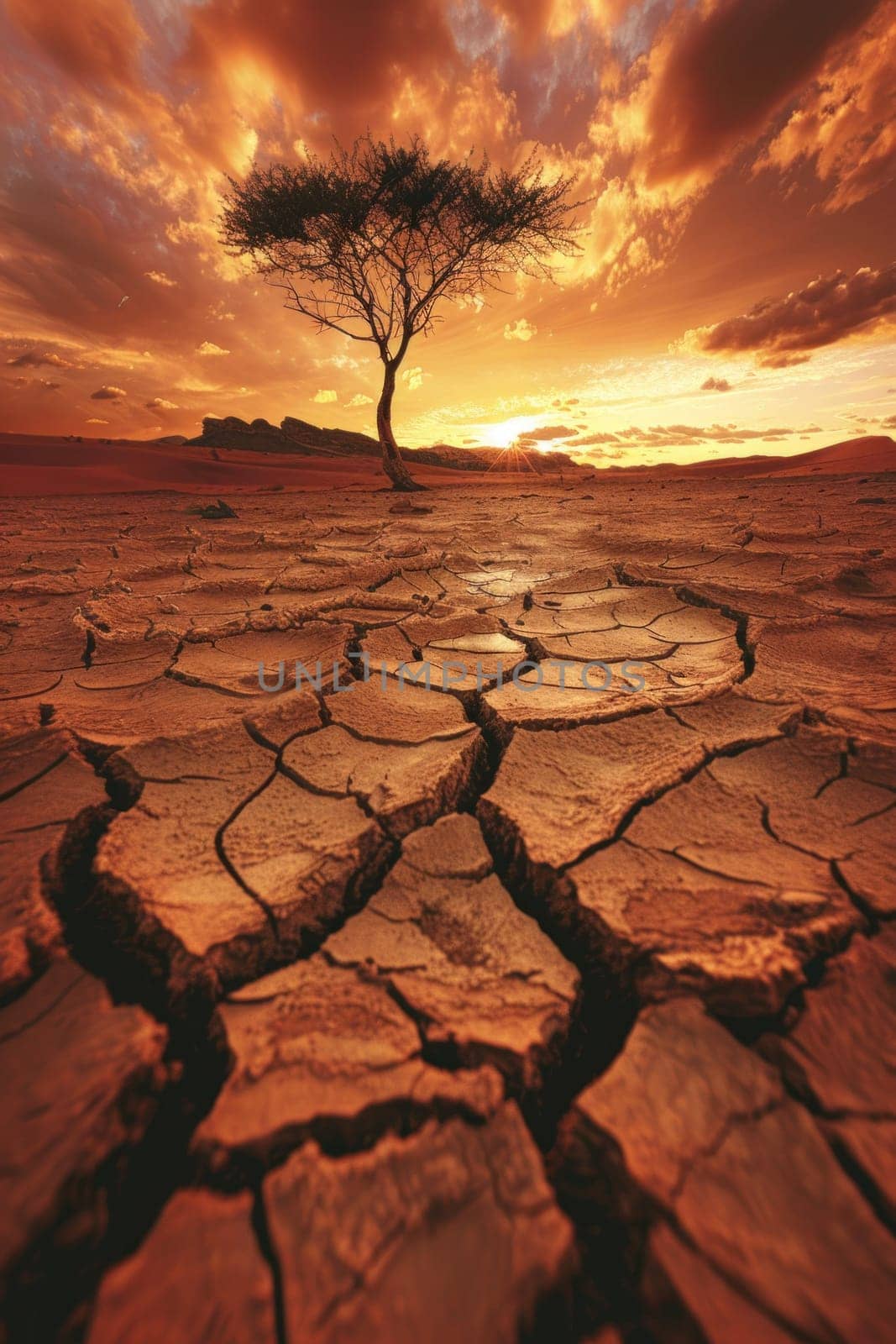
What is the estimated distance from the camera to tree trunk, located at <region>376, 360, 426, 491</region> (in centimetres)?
819

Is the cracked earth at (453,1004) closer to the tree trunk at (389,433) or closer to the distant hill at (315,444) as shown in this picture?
the tree trunk at (389,433)

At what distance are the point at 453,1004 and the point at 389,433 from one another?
29.2 feet

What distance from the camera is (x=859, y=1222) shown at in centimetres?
50

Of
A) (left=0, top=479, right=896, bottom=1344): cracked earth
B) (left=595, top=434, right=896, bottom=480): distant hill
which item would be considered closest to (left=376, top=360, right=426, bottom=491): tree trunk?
(left=595, top=434, right=896, bottom=480): distant hill

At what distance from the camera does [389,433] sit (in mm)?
8227

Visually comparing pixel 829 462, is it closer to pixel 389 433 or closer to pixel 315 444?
pixel 389 433

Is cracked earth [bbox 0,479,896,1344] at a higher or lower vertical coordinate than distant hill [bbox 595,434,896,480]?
lower

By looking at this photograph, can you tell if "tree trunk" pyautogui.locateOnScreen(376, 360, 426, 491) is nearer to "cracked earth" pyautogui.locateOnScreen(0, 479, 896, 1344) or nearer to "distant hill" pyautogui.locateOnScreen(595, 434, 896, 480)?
"distant hill" pyautogui.locateOnScreen(595, 434, 896, 480)

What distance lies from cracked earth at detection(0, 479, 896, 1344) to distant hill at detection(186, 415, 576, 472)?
Result: 62.2 feet

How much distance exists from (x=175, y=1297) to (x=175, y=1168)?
0.44 feet

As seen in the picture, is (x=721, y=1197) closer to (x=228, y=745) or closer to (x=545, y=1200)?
(x=545, y=1200)

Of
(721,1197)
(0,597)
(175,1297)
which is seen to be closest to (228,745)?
(175,1297)

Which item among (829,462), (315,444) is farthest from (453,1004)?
(315,444)

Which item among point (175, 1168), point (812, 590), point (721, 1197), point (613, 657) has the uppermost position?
point (812, 590)
